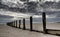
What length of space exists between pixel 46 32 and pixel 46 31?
85mm

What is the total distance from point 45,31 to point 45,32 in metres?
0.10

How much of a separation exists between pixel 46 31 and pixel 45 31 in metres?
0.10

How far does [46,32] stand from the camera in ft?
38.3

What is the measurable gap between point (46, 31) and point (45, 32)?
12cm

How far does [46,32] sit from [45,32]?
84 millimetres

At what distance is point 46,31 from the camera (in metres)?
11.7

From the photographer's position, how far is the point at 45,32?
38.4 feet

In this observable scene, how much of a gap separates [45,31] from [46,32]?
0.12 meters

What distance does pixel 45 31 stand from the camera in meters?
11.7
